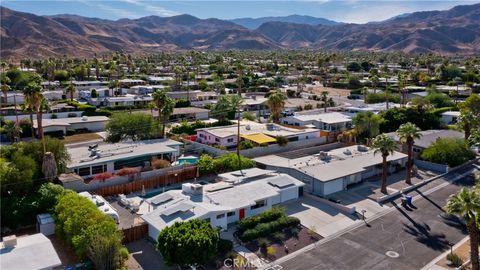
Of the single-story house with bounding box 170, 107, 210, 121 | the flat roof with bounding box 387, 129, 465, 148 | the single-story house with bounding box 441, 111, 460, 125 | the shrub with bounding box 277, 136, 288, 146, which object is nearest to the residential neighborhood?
the shrub with bounding box 277, 136, 288, 146

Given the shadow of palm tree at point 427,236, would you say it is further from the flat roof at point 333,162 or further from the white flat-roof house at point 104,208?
the white flat-roof house at point 104,208

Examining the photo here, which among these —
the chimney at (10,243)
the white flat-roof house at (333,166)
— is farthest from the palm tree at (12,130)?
the chimney at (10,243)

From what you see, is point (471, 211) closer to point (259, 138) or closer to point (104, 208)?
point (104, 208)

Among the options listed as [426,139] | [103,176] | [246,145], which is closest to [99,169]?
[103,176]

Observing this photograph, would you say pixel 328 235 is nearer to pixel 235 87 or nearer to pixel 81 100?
pixel 81 100

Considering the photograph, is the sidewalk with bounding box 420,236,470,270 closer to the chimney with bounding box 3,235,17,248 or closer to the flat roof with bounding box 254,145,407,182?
the flat roof with bounding box 254,145,407,182

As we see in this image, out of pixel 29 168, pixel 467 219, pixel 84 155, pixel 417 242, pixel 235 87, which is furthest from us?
pixel 235 87

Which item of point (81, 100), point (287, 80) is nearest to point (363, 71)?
point (287, 80)
